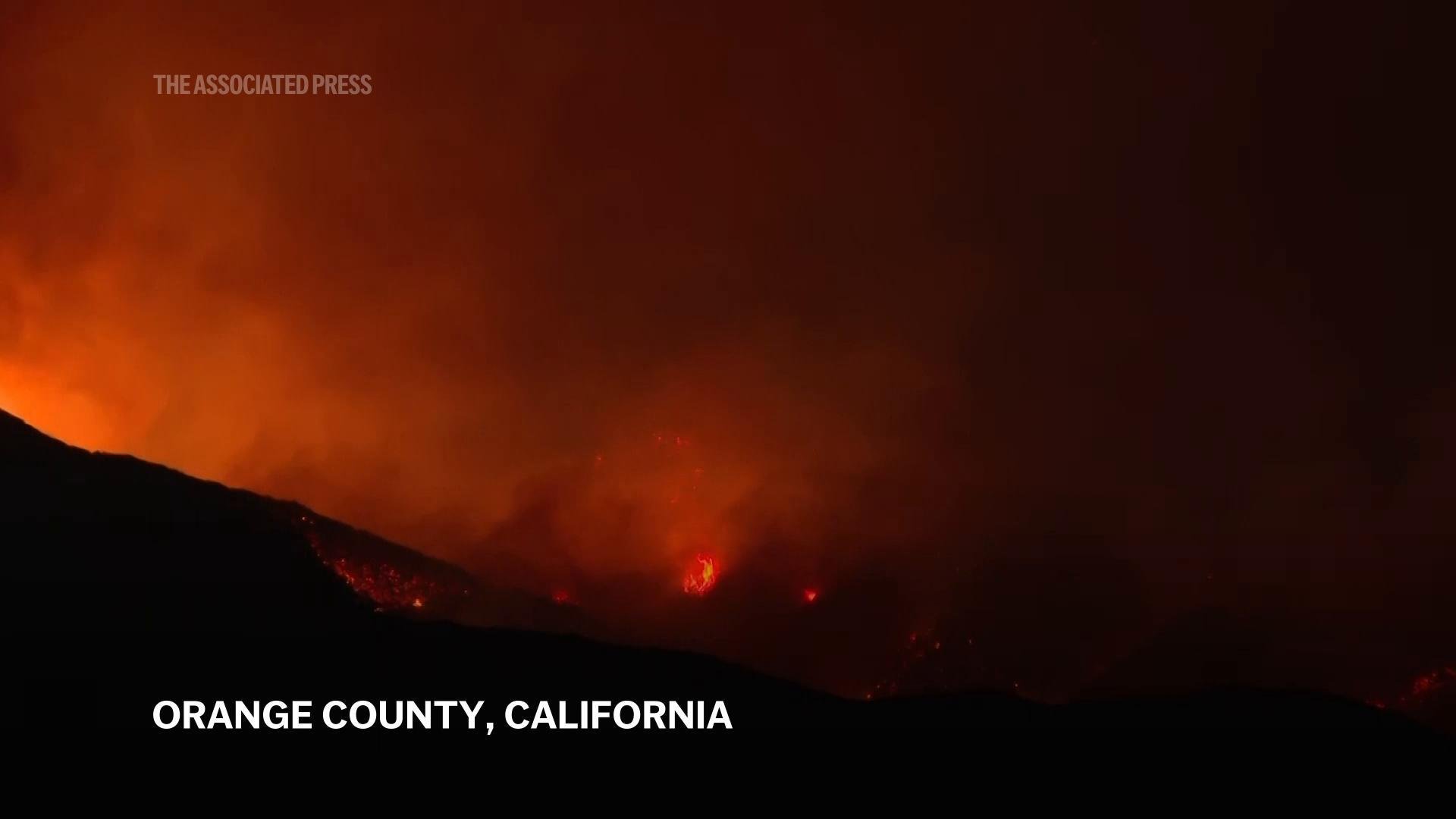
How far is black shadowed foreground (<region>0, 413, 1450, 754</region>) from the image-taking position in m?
14.7

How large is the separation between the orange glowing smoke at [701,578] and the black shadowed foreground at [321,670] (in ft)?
98.3

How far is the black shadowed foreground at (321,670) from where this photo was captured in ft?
48.4

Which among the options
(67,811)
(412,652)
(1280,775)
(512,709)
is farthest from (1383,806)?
(67,811)

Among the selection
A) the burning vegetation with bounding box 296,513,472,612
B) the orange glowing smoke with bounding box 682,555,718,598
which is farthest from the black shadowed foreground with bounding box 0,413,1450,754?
the orange glowing smoke with bounding box 682,555,718,598

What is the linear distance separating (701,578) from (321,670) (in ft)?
113

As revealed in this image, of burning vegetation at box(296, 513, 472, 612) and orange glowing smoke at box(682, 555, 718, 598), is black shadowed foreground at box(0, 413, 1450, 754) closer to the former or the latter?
burning vegetation at box(296, 513, 472, 612)

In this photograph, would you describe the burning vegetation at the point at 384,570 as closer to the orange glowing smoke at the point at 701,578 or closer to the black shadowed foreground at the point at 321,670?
the black shadowed foreground at the point at 321,670

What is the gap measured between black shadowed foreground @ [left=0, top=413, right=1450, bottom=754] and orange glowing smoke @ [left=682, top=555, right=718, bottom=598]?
2996cm

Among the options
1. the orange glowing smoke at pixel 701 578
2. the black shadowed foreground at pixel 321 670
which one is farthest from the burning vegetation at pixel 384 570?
the orange glowing smoke at pixel 701 578

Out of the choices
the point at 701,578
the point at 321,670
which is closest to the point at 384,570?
the point at 321,670

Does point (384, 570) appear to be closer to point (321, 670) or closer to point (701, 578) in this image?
point (321, 670)

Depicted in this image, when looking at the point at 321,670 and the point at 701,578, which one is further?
the point at 701,578

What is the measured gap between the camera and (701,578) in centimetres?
4959

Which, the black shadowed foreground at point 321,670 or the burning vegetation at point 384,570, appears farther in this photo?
the burning vegetation at point 384,570
